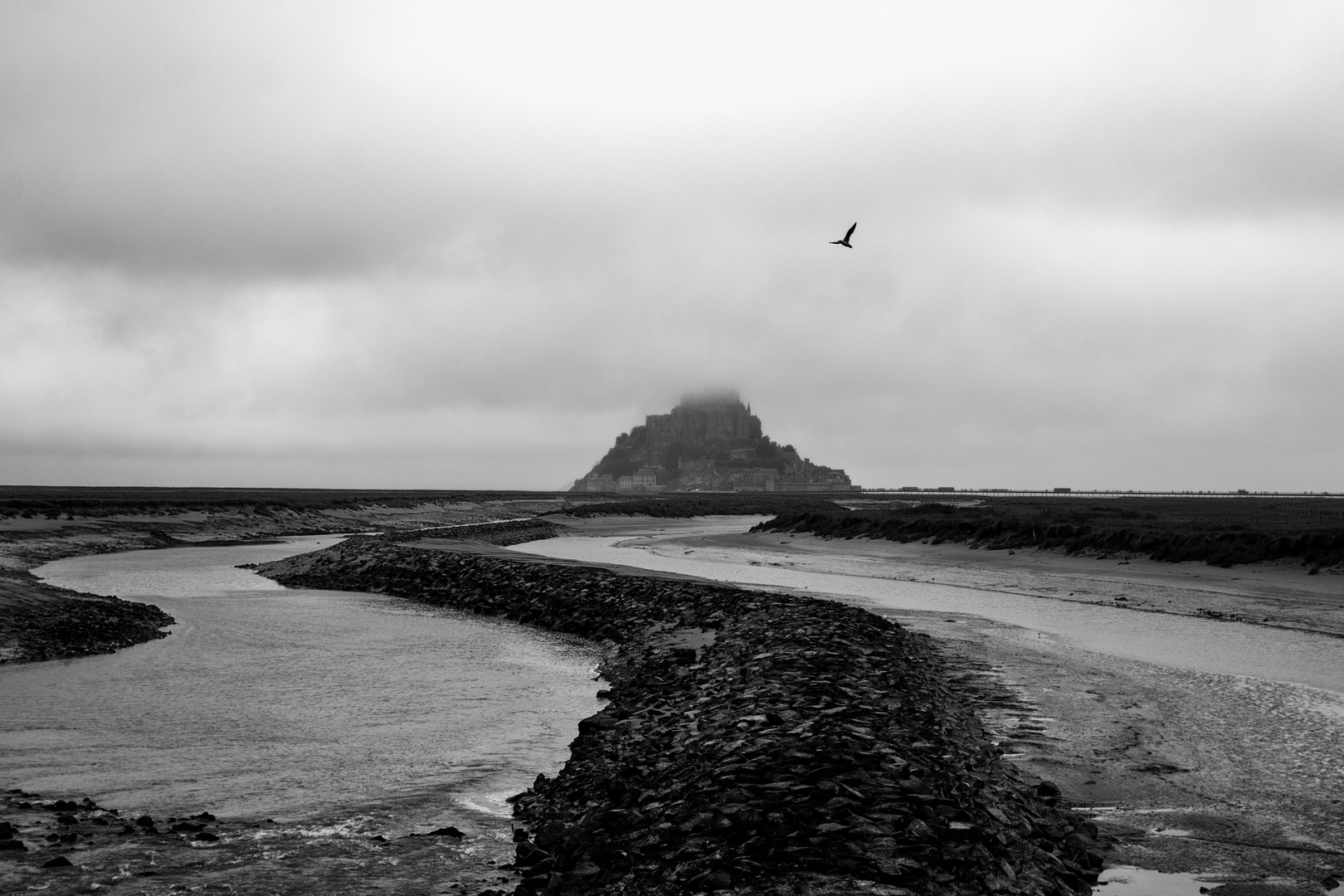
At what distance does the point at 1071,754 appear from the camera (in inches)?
A: 516

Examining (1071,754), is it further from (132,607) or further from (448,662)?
(132,607)

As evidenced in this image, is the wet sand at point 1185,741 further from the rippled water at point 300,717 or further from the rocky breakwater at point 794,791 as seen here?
the rippled water at point 300,717

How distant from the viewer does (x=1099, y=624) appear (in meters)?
26.7

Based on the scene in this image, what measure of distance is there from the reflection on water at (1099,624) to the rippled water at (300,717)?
42.2 feet

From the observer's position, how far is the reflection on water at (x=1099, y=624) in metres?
19.7

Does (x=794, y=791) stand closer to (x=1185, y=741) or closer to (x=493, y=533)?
(x=1185, y=741)

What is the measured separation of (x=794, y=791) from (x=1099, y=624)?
20.8m

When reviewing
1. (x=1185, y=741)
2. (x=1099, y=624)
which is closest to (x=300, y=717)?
(x=1185, y=741)

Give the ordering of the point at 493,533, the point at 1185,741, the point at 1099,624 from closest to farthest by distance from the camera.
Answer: the point at 1185,741 → the point at 1099,624 → the point at 493,533

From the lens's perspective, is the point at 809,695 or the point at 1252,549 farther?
the point at 1252,549

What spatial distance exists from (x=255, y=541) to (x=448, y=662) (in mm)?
55886

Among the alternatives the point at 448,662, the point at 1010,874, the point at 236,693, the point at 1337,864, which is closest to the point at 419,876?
the point at 1010,874

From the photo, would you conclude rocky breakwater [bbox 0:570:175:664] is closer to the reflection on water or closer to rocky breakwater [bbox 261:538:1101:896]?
rocky breakwater [bbox 261:538:1101:896]

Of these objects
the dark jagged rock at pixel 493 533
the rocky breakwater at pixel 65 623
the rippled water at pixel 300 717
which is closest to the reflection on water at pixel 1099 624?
the rippled water at pixel 300 717
